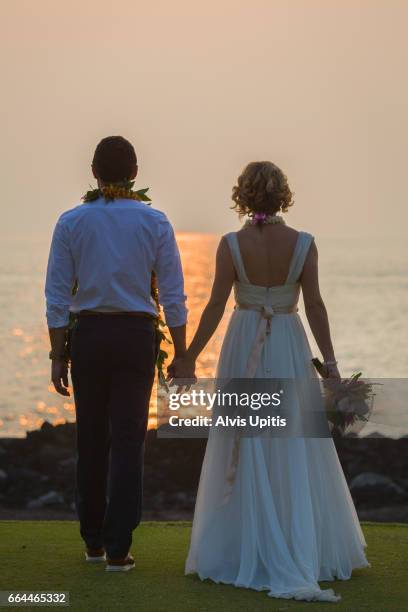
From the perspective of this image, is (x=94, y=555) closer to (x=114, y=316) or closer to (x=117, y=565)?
(x=117, y=565)

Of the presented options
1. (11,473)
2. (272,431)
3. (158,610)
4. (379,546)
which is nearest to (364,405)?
(272,431)

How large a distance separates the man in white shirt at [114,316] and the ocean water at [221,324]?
10508mm

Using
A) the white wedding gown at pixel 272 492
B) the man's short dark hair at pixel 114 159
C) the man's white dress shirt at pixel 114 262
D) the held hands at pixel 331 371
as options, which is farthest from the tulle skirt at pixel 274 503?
the man's short dark hair at pixel 114 159

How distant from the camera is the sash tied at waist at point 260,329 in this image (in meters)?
9.07

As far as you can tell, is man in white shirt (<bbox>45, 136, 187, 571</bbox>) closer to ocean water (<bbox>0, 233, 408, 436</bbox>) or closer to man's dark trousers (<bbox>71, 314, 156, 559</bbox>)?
man's dark trousers (<bbox>71, 314, 156, 559</bbox>)

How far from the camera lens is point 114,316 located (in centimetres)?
880

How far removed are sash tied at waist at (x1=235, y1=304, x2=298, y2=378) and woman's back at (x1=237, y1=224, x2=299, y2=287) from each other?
0.17 metres

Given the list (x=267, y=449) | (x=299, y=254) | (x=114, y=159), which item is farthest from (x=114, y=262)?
(x=267, y=449)

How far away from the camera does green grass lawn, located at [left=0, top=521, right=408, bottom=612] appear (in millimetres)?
8211

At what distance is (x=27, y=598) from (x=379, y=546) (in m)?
2.77

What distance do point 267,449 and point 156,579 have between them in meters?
0.96

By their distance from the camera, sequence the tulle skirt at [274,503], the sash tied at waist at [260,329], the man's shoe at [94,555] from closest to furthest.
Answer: the tulle skirt at [274,503] → the sash tied at waist at [260,329] → the man's shoe at [94,555]

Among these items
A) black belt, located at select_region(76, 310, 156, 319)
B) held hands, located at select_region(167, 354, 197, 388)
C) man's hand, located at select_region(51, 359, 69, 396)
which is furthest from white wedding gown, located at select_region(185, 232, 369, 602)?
man's hand, located at select_region(51, 359, 69, 396)

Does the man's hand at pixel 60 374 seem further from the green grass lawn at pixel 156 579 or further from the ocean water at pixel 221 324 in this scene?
the ocean water at pixel 221 324
